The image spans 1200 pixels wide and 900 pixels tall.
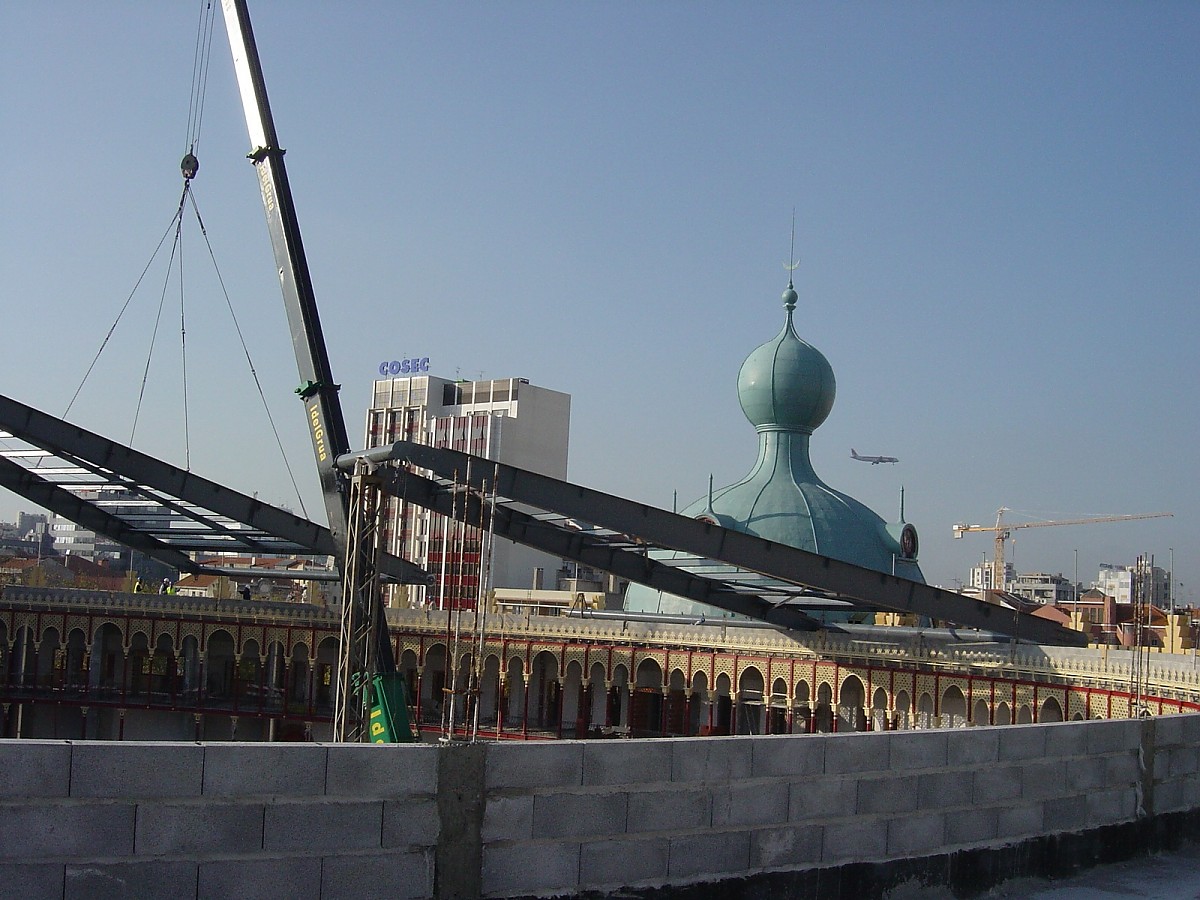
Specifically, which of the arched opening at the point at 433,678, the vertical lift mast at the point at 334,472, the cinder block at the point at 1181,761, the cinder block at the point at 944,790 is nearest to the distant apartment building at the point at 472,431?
the arched opening at the point at 433,678

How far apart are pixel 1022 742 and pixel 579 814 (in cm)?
533

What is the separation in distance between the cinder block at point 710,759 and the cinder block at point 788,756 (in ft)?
0.31

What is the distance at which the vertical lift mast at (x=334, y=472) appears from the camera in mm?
33562

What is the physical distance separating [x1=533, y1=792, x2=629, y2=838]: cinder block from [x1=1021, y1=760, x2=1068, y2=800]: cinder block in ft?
16.1

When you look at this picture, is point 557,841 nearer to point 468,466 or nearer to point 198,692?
point 468,466

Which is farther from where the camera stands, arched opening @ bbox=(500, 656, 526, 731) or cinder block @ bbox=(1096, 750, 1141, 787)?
arched opening @ bbox=(500, 656, 526, 731)

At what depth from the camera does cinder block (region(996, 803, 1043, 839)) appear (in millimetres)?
13219

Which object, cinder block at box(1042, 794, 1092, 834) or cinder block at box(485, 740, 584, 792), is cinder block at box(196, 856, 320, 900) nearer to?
cinder block at box(485, 740, 584, 792)

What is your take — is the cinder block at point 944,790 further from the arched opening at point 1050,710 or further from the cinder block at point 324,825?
the arched opening at point 1050,710

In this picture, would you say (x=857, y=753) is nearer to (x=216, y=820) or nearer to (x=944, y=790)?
(x=944, y=790)

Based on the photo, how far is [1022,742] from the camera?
44.5 ft

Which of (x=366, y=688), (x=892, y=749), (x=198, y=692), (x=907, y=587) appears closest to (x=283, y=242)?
(x=366, y=688)

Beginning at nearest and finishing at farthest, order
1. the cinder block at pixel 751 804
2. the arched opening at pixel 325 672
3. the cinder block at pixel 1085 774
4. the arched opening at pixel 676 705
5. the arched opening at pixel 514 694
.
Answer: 1. the cinder block at pixel 751 804
2. the cinder block at pixel 1085 774
3. the arched opening at pixel 676 705
4. the arched opening at pixel 514 694
5. the arched opening at pixel 325 672

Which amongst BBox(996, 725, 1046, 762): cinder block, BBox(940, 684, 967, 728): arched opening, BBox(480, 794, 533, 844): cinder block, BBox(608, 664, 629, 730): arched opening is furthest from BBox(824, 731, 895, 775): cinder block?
BBox(608, 664, 629, 730): arched opening
